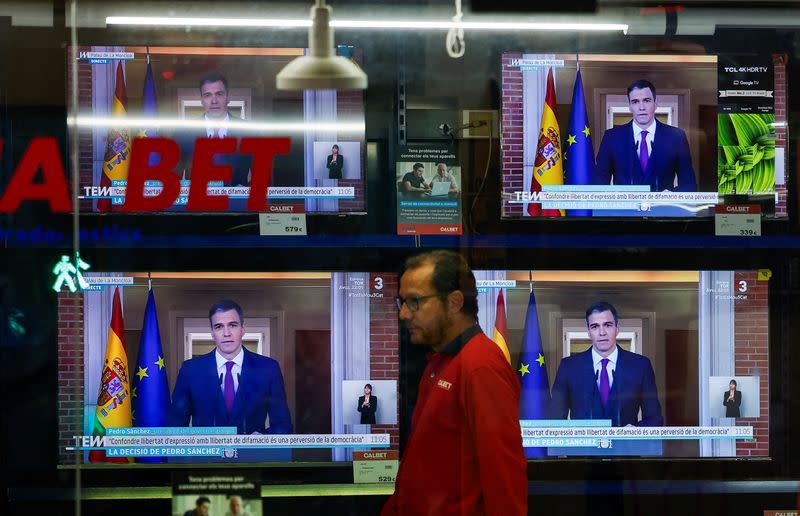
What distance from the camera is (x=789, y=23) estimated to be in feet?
13.4

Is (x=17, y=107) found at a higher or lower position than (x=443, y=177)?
higher

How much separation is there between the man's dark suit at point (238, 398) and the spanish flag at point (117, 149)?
0.69m

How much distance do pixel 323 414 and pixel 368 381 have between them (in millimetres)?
205

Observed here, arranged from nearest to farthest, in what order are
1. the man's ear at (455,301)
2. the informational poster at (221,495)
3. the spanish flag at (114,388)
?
the informational poster at (221,495), the man's ear at (455,301), the spanish flag at (114,388)

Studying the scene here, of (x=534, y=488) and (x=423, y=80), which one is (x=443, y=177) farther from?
(x=534, y=488)

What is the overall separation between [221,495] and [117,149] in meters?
1.38

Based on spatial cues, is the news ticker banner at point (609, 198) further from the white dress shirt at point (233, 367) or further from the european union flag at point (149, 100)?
the european union flag at point (149, 100)

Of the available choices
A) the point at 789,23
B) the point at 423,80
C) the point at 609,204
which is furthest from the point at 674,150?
the point at 423,80

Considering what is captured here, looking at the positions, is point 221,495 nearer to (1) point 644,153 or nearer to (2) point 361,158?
(2) point 361,158

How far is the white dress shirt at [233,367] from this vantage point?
3955 mm

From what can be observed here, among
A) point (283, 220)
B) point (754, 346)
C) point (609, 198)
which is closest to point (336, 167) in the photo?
point (283, 220)

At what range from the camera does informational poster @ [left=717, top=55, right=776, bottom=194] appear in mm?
4051

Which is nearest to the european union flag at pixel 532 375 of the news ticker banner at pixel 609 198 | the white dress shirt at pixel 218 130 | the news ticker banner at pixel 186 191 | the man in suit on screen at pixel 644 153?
the news ticker banner at pixel 609 198

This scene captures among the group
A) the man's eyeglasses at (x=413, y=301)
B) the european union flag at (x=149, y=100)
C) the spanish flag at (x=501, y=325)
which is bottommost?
the spanish flag at (x=501, y=325)
